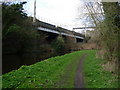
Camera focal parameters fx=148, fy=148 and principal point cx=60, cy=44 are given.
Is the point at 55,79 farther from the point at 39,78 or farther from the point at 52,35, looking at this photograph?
the point at 52,35

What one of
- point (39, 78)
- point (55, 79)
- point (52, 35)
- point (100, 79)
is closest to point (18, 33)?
point (52, 35)

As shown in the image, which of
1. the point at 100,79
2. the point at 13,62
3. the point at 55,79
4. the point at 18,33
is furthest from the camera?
the point at 18,33

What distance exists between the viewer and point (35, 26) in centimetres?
2977

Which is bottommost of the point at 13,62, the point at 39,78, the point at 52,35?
the point at 13,62

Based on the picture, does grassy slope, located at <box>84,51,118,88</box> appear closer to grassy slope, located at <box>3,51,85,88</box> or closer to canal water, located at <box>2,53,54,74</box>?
grassy slope, located at <box>3,51,85,88</box>

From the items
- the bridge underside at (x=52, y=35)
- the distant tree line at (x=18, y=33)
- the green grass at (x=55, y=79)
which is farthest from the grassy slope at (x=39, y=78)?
the bridge underside at (x=52, y=35)

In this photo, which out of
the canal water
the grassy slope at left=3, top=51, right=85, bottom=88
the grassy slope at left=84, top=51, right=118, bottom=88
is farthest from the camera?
the canal water

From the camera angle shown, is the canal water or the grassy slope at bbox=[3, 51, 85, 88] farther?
the canal water

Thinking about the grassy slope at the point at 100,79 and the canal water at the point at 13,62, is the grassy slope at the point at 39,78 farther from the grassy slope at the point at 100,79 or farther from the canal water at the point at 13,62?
the canal water at the point at 13,62

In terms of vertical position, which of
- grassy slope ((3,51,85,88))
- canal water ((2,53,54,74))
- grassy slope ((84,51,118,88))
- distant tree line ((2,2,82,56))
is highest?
distant tree line ((2,2,82,56))

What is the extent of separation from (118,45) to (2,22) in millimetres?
18682

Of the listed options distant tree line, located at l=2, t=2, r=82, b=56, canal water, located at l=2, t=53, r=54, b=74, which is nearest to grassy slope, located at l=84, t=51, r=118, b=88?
canal water, located at l=2, t=53, r=54, b=74

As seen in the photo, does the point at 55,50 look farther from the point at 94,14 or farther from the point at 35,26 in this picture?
the point at 94,14

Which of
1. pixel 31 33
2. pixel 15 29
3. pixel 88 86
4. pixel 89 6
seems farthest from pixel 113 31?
pixel 31 33
